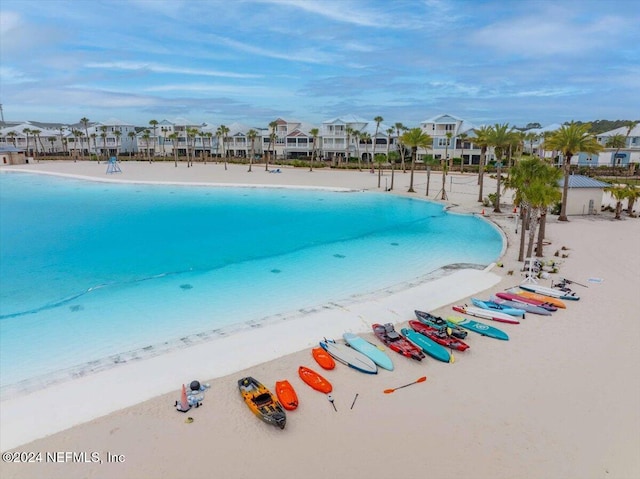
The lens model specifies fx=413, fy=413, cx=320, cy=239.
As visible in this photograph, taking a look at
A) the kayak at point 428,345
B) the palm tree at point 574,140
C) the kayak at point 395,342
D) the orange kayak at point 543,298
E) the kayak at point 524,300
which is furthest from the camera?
the palm tree at point 574,140

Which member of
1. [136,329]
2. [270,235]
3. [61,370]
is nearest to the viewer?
[61,370]

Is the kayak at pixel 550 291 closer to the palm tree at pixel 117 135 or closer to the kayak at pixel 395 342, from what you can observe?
the kayak at pixel 395 342

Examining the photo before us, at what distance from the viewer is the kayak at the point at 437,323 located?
14445 millimetres

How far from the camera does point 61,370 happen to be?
44.2 ft

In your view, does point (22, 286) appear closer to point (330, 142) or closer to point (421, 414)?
point (421, 414)

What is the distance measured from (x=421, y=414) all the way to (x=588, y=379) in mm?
5483

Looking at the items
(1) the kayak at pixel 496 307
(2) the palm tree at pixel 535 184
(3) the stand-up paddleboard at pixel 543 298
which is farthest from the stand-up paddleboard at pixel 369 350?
(2) the palm tree at pixel 535 184

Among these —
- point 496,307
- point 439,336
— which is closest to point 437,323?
point 439,336

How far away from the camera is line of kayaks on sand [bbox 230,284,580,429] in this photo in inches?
432

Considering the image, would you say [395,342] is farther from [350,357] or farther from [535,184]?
[535,184]

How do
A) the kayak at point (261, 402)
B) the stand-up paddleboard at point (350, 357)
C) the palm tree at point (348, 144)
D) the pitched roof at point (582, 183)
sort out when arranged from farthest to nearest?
the palm tree at point (348, 144)
the pitched roof at point (582, 183)
the stand-up paddleboard at point (350, 357)
the kayak at point (261, 402)

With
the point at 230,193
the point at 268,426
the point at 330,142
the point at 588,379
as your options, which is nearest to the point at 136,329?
the point at 268,426

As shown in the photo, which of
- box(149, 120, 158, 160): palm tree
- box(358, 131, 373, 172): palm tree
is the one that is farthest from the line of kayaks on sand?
box(149, 120, 158, 160): palm tree

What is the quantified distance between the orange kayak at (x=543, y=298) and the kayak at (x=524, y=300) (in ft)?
0.64
